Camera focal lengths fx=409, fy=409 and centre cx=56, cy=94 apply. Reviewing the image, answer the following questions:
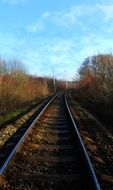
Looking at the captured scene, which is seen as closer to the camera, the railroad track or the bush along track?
the railroad track

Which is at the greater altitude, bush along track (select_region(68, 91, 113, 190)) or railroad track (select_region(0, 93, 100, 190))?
railroad track (select_region(0, 93, 100, 190))

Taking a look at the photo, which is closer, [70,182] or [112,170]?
[70,182]

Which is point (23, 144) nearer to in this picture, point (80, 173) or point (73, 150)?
point (73, 150)

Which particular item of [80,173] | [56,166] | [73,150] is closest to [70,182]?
[80,173]

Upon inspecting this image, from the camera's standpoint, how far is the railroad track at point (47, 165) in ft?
21.9

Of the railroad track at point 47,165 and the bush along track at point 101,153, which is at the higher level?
the railroad track at point 47,165

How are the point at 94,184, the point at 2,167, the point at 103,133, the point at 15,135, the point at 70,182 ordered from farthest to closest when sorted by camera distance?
the point at 103,133
the point at 15,135
the point at 2,167
the point at 70,182
the point at 94,184

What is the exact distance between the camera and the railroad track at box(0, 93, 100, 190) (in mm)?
6660

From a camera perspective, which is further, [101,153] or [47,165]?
[101,153]

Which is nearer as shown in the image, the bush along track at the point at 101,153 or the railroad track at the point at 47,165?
the railroad track at the point at 47,165

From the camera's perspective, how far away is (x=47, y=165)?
26.7ft

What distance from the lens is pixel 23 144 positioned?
1031cm

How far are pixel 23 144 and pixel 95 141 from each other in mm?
2400

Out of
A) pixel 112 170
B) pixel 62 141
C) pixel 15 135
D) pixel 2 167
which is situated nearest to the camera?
pixel 2 167
